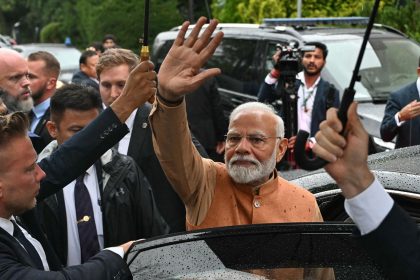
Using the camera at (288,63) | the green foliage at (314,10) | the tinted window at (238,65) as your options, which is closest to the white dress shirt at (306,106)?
the camera at (288,63)

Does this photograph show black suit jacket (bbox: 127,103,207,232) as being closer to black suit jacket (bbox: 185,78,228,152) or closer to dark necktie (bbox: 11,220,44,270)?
dark necktie (bbox: 11,220,44,270)

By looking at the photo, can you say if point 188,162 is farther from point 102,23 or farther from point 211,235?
point 102,23

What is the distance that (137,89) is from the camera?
326cm

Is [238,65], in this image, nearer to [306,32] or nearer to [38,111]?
[306,32]

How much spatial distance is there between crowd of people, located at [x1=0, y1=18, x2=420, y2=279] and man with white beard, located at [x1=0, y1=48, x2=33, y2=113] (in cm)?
62

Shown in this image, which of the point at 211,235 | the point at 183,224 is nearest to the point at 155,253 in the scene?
the point at 211,235

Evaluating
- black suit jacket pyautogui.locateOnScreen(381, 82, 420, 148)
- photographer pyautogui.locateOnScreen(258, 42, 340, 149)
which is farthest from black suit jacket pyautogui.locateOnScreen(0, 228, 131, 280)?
photographer pyautogui.locateOnScreen(258, 42, 340, 149)

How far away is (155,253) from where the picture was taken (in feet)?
9.00

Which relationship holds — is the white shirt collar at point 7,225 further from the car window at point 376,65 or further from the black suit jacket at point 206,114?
the car window at point 376,65

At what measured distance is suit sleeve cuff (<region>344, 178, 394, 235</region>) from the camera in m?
2.10

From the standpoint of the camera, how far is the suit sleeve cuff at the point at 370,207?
6.90 ft

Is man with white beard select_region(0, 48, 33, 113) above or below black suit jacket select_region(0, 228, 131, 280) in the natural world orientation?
below

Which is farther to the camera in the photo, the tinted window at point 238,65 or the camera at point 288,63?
the tinted window at point 238,65

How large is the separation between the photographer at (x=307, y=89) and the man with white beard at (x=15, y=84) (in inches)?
102
